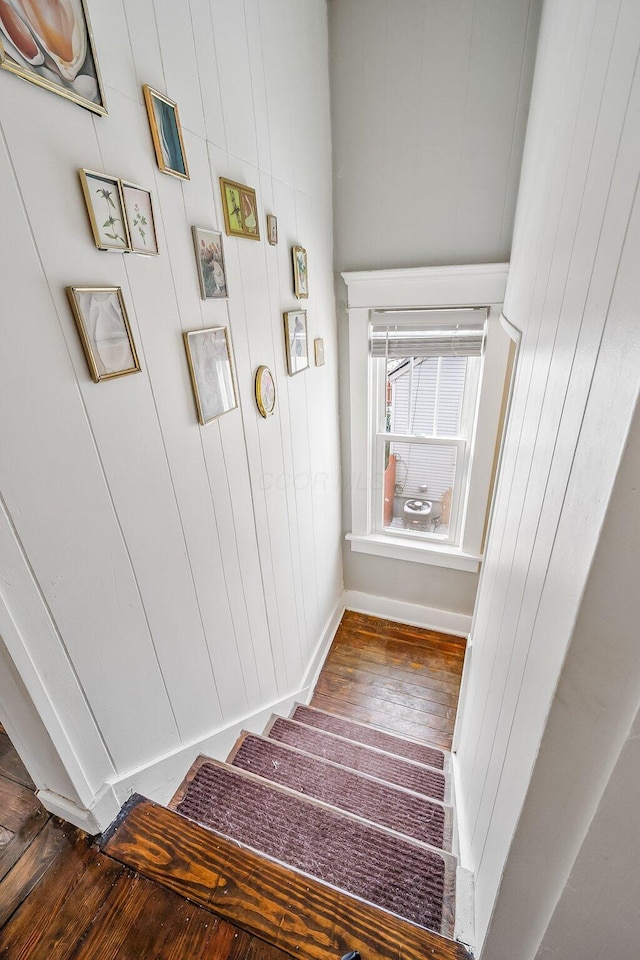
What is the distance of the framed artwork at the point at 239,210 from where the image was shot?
1214 millimetres

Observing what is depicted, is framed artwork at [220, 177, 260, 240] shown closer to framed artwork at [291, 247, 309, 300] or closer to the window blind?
framed artwork at [291, 247, 309, 300]

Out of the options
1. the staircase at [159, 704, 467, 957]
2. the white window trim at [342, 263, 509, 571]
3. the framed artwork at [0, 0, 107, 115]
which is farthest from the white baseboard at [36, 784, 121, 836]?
the white window trim at [342, 263, 509, 571]

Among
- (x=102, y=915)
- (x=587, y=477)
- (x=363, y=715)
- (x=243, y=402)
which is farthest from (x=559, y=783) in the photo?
(x=363, y=715)

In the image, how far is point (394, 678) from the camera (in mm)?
2604

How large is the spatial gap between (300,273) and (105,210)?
110 centimetres

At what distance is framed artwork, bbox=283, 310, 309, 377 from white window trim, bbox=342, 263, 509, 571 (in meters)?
0.57

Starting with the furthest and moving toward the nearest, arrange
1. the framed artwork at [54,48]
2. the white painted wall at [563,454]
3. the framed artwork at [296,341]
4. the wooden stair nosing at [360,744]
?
the wooden stair nosing at [360,744] → the framed artwork at [296,341] → the framed artwork at [54,48] → the white painted wall at [563,454]

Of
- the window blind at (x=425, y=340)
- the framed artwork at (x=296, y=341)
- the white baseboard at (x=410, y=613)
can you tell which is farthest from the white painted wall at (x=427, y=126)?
the white baseboard at (x=410, y=613)

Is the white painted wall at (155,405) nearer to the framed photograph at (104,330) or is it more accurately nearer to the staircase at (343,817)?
the framed photograph at (104,330)

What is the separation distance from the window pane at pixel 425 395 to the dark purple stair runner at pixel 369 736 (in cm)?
176

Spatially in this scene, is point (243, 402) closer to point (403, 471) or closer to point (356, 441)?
point (356, 441)

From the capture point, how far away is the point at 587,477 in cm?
51

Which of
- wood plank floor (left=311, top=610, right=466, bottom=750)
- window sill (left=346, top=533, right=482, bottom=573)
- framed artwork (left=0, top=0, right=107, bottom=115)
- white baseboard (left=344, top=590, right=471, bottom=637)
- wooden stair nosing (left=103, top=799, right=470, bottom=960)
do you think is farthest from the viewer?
white baseboard (left=344, top=590, right=471, bottom=637)

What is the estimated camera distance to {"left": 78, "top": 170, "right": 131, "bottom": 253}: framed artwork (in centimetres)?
78
